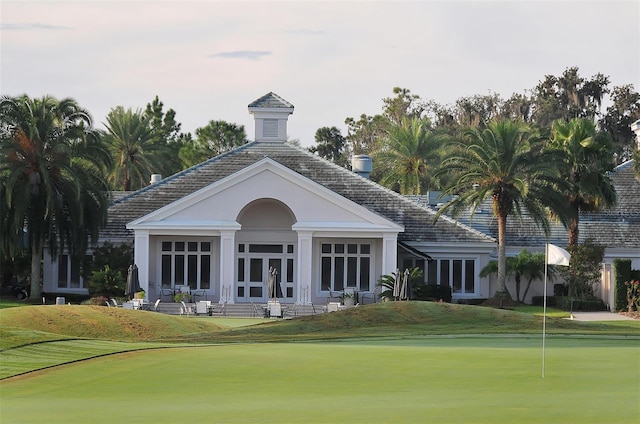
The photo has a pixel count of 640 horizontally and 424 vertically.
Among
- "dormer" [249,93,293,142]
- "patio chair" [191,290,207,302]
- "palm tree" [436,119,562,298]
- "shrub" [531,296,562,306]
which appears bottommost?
"shrub" [531,296,562,306]

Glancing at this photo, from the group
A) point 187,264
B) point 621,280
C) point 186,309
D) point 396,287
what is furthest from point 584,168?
point 186,309

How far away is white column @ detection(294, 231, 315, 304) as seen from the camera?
154 feet

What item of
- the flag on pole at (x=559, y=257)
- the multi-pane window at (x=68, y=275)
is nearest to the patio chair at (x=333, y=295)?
the multi-pane window at (x=68, y=275)

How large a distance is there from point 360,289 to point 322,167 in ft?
21.0

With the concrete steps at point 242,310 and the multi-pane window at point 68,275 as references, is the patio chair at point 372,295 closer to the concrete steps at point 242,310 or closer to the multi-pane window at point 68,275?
the concrete steps at point 242,310

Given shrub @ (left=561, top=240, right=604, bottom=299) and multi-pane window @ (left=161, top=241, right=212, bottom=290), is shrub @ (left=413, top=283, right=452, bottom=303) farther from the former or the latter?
multi-pane window @ (left=161, top=241, right=212, bottom=290)

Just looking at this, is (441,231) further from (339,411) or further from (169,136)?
(169,136)

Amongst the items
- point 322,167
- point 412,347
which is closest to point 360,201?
point 322,167

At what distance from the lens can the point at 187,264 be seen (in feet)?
160

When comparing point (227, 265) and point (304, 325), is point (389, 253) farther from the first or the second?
point (304, 325)

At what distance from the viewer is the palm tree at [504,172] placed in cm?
4691

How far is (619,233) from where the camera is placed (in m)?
A: 52.0

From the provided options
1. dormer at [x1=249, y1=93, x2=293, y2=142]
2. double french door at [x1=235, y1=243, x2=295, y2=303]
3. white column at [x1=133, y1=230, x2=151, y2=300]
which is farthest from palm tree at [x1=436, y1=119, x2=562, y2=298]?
white column at [x1=133, y1=230, x2=151, y2=300]

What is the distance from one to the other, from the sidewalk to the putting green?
18.5m
